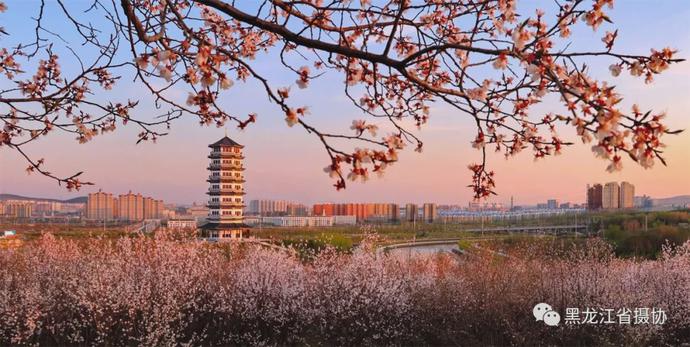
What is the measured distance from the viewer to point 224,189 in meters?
22.6

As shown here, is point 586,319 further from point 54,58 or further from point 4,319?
point 4,319

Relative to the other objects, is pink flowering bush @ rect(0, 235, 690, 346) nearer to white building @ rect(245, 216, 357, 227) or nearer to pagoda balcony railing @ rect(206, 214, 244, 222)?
pagoda balcony railing @ rect(206, 214, 244, 222)

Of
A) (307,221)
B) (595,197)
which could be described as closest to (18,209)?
(307,221)

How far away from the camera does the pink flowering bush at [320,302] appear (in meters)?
5.93

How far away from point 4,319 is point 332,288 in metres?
3.29

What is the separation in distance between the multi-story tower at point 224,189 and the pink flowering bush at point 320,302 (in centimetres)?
1561

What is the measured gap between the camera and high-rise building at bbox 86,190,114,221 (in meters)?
39.2

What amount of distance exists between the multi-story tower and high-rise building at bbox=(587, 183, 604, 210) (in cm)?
2622

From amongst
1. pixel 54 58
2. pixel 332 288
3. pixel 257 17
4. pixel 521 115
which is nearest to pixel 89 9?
pixel 54 58

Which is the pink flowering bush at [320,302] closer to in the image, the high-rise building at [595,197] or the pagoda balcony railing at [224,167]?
the pagoda balcony railing at [224,167]

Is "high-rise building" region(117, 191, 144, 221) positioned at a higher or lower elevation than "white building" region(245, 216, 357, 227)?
higher

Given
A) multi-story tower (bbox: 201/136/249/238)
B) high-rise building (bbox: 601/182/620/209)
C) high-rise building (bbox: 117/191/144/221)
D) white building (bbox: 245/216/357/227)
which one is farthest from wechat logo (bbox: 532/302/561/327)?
white building (bbox: 245/216/357/227)

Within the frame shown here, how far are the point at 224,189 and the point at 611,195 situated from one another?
27.2m

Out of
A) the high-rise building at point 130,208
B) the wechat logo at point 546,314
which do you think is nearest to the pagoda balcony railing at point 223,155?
the wechat logo at point 546,314
